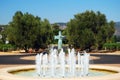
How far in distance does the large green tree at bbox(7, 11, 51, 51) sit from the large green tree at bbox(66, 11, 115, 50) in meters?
5.20

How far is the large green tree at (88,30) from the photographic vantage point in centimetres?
4697

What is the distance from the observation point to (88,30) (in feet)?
154

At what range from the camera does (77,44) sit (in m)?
48.1

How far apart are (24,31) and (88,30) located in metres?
10.2

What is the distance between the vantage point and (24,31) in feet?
157

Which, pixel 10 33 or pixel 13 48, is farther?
pixel 13 48

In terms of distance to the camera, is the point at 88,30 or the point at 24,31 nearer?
the point at 88,30

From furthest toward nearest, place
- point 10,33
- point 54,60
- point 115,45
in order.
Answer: point 115,45
point 10,33
point 54,60

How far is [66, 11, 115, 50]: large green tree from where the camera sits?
4697 cm

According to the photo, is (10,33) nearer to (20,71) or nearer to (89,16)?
(89,16)

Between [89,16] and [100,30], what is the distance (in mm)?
2928

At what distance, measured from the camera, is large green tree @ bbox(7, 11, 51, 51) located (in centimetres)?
4722

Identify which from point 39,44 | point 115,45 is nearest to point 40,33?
point 39,44

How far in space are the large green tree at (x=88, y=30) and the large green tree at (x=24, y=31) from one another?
5199 millimetres
